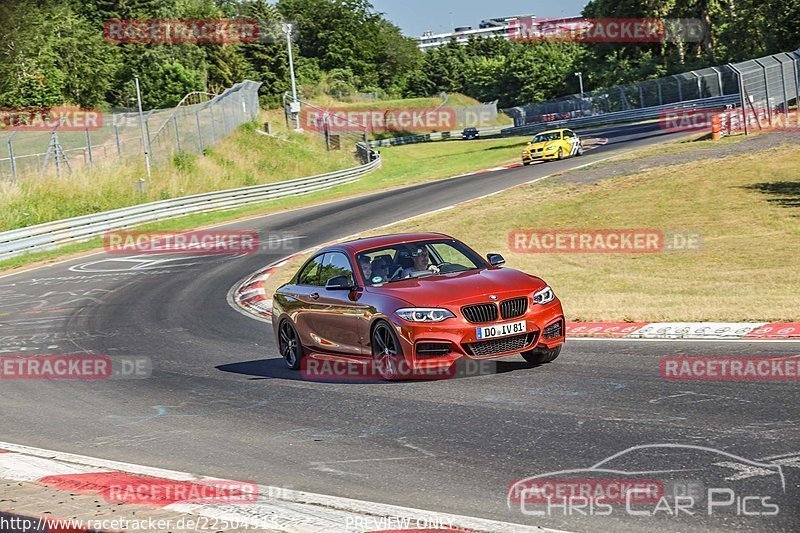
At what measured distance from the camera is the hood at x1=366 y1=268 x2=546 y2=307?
10305 millimetres

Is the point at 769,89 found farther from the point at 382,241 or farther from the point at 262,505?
the point at 262,505

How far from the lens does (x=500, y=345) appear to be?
10258mm

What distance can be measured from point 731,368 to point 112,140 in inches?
1384

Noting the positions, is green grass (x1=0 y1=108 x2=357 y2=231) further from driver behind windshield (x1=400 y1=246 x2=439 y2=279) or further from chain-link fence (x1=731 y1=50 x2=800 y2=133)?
driver behind windshield (x1=400 y1=246 x2=439 y2=279)

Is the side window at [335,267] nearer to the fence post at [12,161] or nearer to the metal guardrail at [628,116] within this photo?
the fence post at [12,161]

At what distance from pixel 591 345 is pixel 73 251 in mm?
22955

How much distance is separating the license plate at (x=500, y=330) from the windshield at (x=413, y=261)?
1.33 meters

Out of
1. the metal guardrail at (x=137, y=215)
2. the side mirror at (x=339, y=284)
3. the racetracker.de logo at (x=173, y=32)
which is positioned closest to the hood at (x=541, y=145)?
the metal guardrail at (x=137, y=215)

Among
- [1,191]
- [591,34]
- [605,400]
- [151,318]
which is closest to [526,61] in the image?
[591,34]

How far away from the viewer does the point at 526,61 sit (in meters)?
125

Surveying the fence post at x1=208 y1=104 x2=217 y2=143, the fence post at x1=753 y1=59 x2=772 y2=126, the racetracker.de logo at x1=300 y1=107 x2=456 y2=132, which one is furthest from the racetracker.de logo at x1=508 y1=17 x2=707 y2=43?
the fence post at x1=753 y1=59 x2=772 y2=126

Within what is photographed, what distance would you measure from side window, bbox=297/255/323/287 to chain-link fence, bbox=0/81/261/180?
25.9 meters

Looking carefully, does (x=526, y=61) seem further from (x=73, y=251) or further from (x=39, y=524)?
(x=39, y=524)

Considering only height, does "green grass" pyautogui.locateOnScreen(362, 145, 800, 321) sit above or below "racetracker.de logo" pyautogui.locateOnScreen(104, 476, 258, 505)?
below
